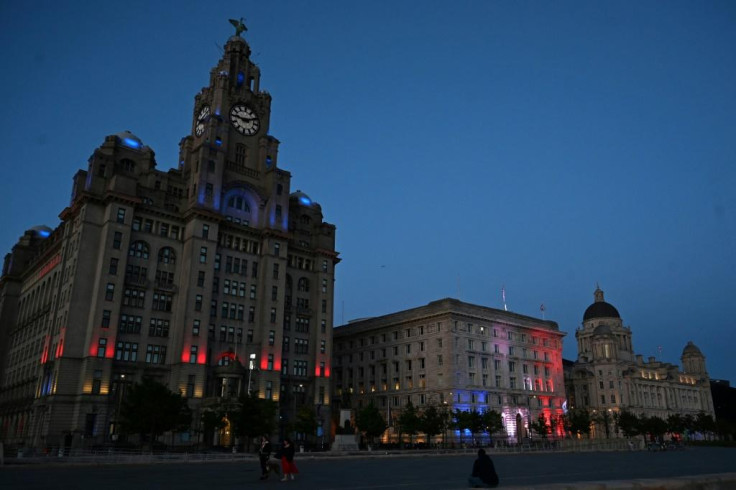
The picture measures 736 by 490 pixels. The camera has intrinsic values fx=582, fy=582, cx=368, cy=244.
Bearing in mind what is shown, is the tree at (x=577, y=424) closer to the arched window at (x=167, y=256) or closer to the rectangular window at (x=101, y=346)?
the arched window at (x=167, y=256)

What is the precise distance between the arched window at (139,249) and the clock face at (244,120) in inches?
1066

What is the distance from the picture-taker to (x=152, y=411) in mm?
58625

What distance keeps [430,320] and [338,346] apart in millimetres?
28393

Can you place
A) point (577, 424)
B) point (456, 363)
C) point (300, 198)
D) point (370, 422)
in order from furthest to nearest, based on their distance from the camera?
point (577, 424), point (300, 198), point (456, 363), point (370, 422)

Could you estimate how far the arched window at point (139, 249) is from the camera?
257ft

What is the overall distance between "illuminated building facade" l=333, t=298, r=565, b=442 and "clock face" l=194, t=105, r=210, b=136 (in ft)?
164

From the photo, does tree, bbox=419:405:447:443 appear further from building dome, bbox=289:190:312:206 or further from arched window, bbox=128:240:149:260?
arched window, bbox=128:240:149:260

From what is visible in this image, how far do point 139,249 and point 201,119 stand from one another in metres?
27.8

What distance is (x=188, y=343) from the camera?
77.1 meters

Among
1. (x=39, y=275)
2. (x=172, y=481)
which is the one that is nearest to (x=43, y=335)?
(x=39, y=275)

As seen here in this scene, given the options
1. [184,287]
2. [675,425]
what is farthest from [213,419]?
[675,425]

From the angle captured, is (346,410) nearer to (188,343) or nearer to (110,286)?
(188,343)

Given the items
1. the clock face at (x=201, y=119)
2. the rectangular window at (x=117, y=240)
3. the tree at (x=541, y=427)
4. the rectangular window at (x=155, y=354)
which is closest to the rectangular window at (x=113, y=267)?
the rectangular window at (x=117, y=240)

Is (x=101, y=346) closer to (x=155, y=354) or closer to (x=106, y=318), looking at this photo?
(x=106, y=318)
